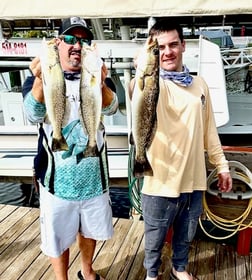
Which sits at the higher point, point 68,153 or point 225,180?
point 68,153

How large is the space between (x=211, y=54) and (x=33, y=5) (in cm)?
204

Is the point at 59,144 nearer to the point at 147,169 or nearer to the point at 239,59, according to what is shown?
the point at 147,169

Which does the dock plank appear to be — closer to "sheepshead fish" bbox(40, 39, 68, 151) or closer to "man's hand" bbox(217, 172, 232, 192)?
"man's hand" bbox(217, 172, 232, 192)

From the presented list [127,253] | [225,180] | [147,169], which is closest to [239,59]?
[127,253]

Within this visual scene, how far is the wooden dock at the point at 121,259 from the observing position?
2.82 meters

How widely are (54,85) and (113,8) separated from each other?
150 centimetres

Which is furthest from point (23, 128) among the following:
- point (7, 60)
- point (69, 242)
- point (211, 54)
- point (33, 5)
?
point (69, 242)

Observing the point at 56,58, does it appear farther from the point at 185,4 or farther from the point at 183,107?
the point at 185,4

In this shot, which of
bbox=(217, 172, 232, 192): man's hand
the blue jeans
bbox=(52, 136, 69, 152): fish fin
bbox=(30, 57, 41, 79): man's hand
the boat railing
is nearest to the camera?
bbox=(30, 57, 41, 79): man's hand

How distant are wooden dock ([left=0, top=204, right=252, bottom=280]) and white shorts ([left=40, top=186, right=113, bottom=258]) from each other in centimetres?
70

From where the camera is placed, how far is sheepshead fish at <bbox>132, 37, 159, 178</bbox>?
5.09ft

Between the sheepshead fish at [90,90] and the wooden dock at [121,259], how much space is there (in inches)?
57.8

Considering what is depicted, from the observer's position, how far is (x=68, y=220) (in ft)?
7.17

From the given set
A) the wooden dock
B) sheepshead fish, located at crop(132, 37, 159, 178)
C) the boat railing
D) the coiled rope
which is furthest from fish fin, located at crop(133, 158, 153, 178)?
the boat railing
